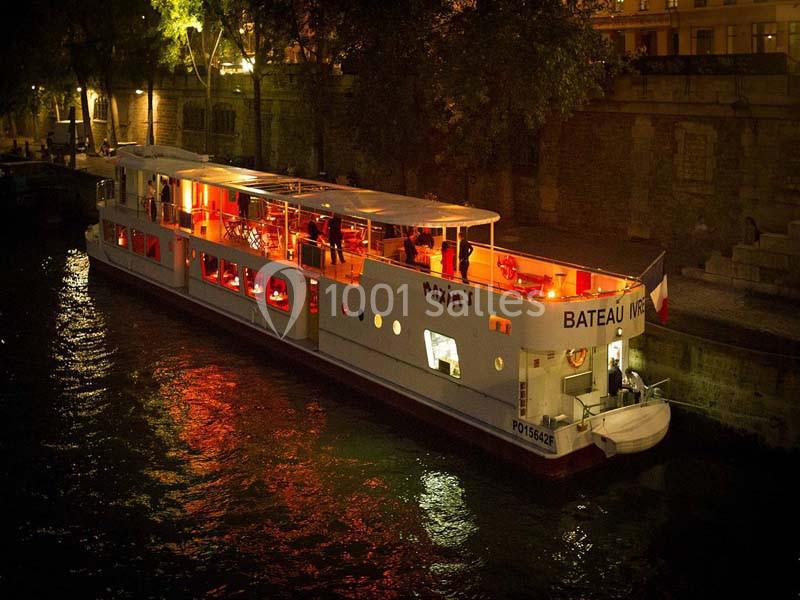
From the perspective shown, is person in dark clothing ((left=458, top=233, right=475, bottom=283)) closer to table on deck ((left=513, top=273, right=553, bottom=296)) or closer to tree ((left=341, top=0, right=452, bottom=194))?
table on deck ((left=513, top=273, right=553, bottom=296))

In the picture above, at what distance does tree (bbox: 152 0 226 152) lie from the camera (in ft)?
152

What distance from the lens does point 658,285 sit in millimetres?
22047

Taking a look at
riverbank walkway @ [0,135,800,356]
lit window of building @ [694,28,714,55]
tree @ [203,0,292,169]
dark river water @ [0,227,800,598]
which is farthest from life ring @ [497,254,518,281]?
lit window of building @ [694,28,714,55]

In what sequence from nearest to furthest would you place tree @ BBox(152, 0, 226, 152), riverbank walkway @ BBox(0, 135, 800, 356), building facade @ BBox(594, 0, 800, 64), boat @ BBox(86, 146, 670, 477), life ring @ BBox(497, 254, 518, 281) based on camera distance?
boat @ BBox(86, 146, 670, 477), riverbank walkway @ BBox(0, 135, 800, 356), life ring @ BBox(497, 254, 518, 281), tree @ BBox(152, 0, 226, 152), building facade @ BBox(594, 0, 800, 64)

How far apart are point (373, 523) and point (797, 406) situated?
30.4ft

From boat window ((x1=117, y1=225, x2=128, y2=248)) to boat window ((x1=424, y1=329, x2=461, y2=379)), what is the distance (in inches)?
680

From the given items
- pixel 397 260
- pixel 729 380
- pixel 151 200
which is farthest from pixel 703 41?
pixel 729 380

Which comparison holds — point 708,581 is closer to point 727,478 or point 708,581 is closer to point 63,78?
point 727,478

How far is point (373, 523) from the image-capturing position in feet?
59.4

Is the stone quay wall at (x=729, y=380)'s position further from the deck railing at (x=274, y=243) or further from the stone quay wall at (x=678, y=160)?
the stone quay wall at (x=678, y=160)

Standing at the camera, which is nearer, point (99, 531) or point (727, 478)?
point (99, 531)

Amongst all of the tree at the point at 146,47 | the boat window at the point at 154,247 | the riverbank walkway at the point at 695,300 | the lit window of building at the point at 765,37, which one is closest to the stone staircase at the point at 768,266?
the riverbank walkway at the point at 695,300

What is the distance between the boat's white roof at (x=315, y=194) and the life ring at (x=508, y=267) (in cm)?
117

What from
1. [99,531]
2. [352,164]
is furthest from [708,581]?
[352,164]
